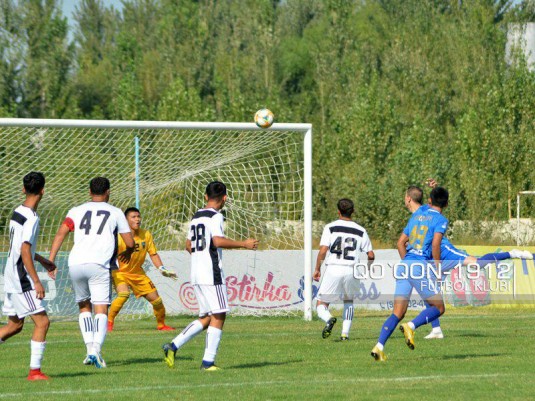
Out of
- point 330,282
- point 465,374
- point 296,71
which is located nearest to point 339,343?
point 330,282

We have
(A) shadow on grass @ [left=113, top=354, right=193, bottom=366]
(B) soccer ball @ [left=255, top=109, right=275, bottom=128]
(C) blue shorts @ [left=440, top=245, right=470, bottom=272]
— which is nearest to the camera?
(A) shadow on grass @ [left=113, top=354, right=193, bottom=366]

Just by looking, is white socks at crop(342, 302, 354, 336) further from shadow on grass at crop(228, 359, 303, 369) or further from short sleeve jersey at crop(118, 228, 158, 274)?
short sleeve jersey at crop(118, 228, 158, 274)

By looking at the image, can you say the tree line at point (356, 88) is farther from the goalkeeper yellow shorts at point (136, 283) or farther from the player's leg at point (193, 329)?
the player's leg at point (193, 329)

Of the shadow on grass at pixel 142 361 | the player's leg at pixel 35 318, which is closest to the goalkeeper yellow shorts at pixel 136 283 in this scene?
the shadow on grass at pixel 142 361

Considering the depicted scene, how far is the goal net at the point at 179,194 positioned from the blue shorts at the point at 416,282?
8.08 meters

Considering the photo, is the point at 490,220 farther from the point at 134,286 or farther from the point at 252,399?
the point at 252,399

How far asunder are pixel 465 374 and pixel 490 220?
108ft

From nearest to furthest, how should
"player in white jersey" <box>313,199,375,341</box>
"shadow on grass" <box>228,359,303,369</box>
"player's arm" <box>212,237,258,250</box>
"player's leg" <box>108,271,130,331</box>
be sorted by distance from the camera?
"player's arm" <box>212,237,258,250</box>, "shadow on grass" <box>228,359,303,369</box>, "player in white jersey" <box>313,199,375,341</box>, "player's leg" <box>108,271,130,331</box>

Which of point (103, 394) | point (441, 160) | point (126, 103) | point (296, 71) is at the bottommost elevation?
point (103, 394)

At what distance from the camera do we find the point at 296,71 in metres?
74.9

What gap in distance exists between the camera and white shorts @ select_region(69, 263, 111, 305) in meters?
10.1

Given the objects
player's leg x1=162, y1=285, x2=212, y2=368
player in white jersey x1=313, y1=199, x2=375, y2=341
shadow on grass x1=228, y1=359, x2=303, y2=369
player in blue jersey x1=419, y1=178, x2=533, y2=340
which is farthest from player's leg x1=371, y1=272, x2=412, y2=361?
player in white jersey x1=313, y1=199, x2=375, y2=341

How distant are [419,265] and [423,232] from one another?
37 cm

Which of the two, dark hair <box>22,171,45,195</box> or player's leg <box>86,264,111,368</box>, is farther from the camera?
player's leg <box>86,264,111,368</box>
